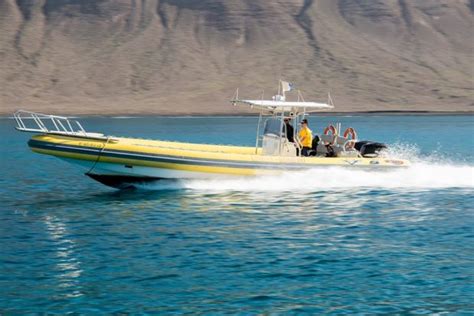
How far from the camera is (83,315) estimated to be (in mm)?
11141

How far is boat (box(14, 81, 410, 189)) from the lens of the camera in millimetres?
20125

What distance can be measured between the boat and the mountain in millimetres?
66590

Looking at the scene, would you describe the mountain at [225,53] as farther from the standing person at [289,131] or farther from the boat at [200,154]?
the standing person at [289,131]

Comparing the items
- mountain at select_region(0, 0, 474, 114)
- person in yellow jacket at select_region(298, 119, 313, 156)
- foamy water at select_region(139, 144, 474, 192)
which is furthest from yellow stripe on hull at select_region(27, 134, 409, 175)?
mountain at select_region(0, 0, 474, 114)

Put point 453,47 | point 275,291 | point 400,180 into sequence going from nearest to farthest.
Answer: point 275,291
point 400,180
point 453,47

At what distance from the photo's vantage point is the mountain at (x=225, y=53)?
93.8 m

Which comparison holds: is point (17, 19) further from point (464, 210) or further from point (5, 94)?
point (464, 210)

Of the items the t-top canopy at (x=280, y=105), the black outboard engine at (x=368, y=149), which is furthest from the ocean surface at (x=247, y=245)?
the t-top canopy at (x=280, y=105)

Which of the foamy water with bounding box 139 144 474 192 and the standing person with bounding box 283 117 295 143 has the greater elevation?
the standing person with bounding box 283 117 295 143

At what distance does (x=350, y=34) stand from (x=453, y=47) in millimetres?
13931

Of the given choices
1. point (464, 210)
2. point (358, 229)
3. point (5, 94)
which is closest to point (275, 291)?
point (358, 229)

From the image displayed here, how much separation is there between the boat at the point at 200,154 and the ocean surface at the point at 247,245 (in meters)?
0.37

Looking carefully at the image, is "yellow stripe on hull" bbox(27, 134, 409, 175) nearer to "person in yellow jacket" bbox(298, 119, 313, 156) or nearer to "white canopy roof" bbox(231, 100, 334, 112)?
"person in yellow jacket" bbox(298, 119, 313, 156)

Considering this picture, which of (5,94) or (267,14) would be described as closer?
(5,94)
